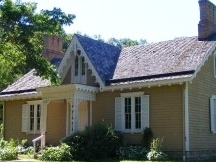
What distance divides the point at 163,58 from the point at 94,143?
6.79 m

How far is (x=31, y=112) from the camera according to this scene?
94.0ft

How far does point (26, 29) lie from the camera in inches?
789

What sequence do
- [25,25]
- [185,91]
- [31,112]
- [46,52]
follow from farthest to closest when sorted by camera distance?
1. [46,52]
2. [31,112]
3. [185,91]
4. [25,25]

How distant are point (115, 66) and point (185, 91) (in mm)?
6047

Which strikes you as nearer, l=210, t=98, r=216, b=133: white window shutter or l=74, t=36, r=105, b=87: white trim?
l=210, t=98, r=216, b=133: white window shutter

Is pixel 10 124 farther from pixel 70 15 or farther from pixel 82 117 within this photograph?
pixel 70 15

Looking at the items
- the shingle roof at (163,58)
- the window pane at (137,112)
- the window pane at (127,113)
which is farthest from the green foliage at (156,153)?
the shingle roof at (163,58)

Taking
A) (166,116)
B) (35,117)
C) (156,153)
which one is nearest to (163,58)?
(166,116)

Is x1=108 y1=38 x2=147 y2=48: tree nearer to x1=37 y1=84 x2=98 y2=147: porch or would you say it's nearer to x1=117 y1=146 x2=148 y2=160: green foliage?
x1=37 y1=84 x2=98 y2=147: porch

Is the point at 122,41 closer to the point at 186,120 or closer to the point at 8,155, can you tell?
the point at 8,155

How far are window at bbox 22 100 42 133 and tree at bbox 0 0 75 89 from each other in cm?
646

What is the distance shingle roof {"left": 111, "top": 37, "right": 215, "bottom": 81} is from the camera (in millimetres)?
22609

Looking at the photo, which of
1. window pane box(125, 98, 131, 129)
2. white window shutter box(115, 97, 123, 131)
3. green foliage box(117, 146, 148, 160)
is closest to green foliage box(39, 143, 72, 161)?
green foliage box(117, 146, 148, 160)

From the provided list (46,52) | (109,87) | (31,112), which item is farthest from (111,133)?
(46,52)
